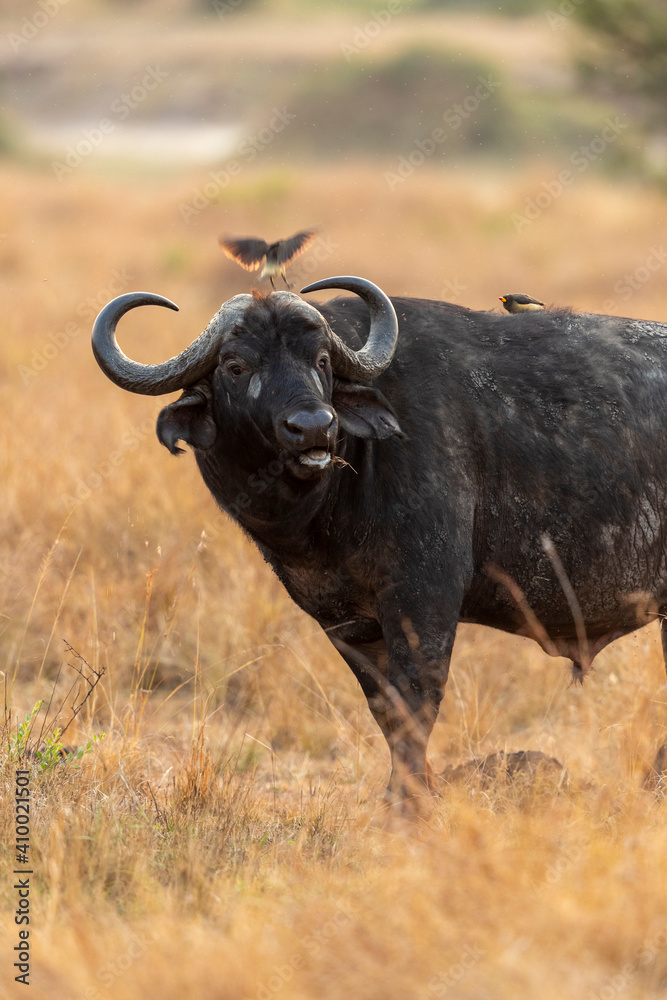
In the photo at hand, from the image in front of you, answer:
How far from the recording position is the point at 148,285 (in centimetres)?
1706

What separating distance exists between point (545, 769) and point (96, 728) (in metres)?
2.33

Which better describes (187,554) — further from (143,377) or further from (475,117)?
(475,117)

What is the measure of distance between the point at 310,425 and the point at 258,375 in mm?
388

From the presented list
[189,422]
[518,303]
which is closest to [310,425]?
[189,422]

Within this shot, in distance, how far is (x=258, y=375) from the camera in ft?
13.6

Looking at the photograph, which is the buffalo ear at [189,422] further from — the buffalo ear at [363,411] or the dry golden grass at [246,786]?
the dry golden grass at [246,786]

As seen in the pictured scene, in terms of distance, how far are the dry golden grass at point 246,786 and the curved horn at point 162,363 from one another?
1.09 meters

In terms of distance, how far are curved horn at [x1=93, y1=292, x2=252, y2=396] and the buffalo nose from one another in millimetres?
512

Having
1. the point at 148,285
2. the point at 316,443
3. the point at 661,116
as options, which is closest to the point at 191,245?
the point at 148,285

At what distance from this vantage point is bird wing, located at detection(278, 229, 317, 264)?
474 centimetres

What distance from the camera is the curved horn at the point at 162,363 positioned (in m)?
4.21

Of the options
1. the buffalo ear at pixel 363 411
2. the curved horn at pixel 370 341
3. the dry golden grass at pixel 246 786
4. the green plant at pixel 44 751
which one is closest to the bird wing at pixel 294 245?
the curved horn at pixel 370 341

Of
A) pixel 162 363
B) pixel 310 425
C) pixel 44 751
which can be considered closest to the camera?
pixel 310 425

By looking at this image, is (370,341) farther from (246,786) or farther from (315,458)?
(246,786)
